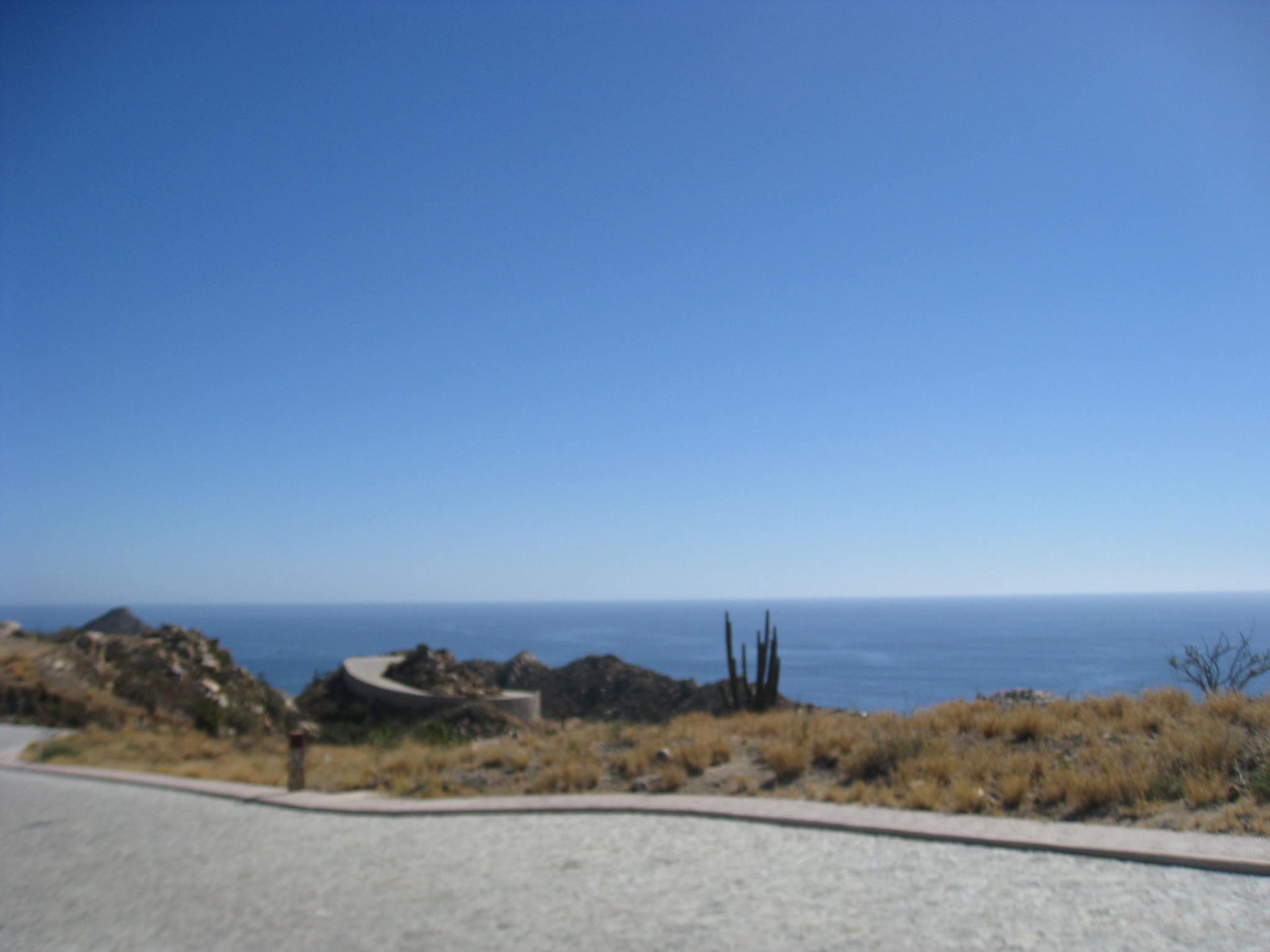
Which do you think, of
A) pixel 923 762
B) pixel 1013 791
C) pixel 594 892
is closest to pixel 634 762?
pixel 923 762

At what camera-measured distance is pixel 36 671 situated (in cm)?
2544

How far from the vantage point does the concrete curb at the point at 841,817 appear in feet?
22.5

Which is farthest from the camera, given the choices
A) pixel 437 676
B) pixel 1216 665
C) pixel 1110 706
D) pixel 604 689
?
pixel 604 689

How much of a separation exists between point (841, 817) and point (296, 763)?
281 inches

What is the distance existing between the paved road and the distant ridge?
39.5 meters

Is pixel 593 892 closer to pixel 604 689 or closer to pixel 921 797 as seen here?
pixel 921 797

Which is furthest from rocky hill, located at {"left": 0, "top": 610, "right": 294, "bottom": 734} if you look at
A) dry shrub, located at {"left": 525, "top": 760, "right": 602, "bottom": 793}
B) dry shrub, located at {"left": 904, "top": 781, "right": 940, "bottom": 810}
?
dry shrub, located at {"left": 904, "top": 781, "right": 940, "bottom": 810}

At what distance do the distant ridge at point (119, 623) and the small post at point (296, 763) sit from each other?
3540 cm

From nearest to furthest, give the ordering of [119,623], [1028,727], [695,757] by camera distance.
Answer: [1028,727] → [695,757] → [119,623]

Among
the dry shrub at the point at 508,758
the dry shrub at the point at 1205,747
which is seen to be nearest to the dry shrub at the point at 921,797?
the dry shrub at the point at 1205,747

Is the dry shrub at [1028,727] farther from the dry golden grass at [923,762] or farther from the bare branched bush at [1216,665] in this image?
the bare branched bush at [1216,665]

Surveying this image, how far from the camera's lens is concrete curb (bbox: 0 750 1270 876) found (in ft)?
22.5

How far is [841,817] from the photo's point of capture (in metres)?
8.57

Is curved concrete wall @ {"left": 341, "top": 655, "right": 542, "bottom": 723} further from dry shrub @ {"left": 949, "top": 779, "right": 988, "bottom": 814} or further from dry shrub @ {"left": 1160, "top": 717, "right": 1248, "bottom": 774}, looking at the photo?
dry shrub @ {"left": 1160, "top": 717, "right": 1248, "bottom": 774}
